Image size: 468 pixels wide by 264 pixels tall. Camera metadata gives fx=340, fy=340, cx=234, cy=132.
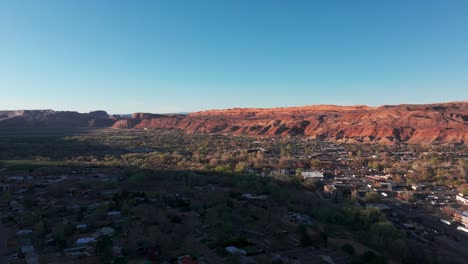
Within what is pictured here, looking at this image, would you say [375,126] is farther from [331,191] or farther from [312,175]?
[331,191]

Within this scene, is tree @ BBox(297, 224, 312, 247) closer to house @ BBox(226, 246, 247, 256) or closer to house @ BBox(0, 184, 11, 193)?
house @ BBox(226, 246, 247, 256)

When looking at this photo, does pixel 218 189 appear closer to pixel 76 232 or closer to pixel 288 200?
pixel 288 200

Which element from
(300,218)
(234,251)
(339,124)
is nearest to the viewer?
(234,251)

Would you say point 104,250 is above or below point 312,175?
above

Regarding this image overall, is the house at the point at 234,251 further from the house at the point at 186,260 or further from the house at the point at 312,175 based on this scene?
the house at the point at 312,175

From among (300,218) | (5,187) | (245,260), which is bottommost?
(300,218)

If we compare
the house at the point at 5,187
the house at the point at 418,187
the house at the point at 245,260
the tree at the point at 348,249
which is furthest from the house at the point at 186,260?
the house at the point at 418,187

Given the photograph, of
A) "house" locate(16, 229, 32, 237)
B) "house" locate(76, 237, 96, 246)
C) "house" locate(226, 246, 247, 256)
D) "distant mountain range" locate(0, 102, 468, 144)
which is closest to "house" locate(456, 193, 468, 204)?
"house" locate(226, 246, 247, 256)

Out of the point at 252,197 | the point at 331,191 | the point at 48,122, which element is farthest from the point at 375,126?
the point at 48,122

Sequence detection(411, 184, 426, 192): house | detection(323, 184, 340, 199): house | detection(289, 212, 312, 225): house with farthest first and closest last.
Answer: detection(411, 184, 426, 192): house
detection(323, 184, 340, 199): house
detection(289, 212, 312, 225): house
